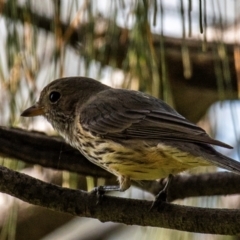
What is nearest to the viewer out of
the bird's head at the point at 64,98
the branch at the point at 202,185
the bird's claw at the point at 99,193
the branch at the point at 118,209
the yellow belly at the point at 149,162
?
the branch at the point at 118,209

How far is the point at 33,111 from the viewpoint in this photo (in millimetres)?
2352

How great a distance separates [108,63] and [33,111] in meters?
0.28

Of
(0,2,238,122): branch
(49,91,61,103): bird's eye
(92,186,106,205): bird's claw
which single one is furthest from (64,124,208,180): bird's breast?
(49,91,61,103): bird's eye

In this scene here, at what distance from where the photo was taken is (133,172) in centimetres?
205

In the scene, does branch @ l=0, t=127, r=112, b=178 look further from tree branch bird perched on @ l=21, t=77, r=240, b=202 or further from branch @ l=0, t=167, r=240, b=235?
branch @ l=0, t=167, r=240, b=235

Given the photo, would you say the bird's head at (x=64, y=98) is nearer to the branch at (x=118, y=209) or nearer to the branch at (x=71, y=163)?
the branch at (x=71, y=163)

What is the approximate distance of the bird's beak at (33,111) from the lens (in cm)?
225

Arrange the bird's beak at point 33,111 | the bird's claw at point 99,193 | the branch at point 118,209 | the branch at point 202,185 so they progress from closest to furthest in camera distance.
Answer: the branch at point 118,209
the bird's claw at point 99,193
the branch at point 202,185
the bird's beak at point 33,111

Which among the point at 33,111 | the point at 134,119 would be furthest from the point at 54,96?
the point at 134,119

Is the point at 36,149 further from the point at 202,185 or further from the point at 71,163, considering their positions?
the point at 202,185

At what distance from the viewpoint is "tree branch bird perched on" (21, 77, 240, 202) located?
6.32 ft

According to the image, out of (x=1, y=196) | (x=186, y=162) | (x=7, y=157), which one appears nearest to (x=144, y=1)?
(x=186, y=162)

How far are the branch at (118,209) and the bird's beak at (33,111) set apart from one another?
1.57 ft

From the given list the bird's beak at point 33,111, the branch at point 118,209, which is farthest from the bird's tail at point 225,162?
the bird's beak at point 33,111
